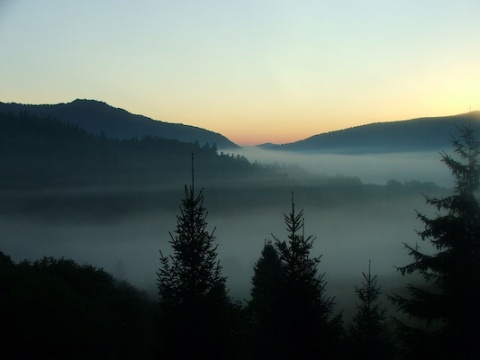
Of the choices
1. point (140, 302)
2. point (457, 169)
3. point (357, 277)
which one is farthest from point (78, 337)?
point (357, 277)

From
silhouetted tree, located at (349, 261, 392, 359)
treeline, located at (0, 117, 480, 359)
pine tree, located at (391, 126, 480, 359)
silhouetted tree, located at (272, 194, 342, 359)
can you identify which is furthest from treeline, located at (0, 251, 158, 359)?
silhouetted tree, located at (349, 261, 392, 359)

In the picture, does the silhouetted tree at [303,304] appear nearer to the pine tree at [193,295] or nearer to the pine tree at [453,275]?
the pine tree at [193,295]

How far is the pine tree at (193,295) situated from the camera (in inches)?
435

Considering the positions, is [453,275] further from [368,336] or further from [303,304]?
[368,336]

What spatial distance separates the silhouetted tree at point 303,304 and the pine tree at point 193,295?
1336 millimetres

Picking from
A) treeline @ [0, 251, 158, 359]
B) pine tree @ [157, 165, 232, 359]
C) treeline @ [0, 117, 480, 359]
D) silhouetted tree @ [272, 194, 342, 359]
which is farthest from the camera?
treeline @ [0, 251, 158, 359]

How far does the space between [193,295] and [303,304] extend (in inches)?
91.0

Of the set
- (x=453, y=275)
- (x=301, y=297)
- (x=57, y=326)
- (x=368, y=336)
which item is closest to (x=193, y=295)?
(x=301, y=297)

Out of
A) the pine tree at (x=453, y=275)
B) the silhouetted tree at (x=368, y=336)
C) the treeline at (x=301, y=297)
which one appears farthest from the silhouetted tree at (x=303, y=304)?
the silhouetted tree at (x=368, y=336)

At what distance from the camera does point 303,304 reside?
11.8 metres

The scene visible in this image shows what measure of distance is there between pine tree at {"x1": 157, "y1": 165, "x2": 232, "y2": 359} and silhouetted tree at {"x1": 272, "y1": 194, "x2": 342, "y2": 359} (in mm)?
1336

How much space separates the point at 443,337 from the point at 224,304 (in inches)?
191

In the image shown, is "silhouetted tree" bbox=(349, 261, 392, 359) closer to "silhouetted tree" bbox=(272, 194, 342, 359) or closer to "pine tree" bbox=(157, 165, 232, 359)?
"silhouetted tree" bbox=(272, 194, 342, 359)

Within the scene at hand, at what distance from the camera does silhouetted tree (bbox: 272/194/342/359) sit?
1145cm
